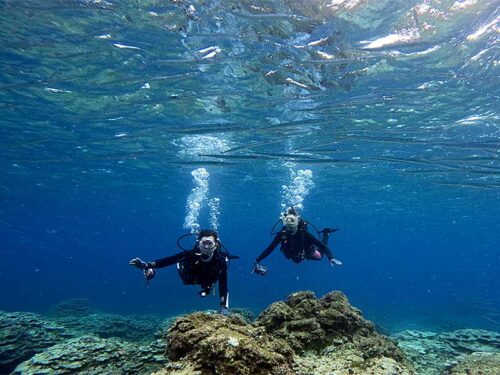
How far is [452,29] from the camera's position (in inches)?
385

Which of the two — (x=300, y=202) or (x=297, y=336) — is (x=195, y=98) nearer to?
(x=297, y=336)

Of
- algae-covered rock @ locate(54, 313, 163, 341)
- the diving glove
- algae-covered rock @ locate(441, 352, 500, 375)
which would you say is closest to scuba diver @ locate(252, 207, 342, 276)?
the diving glove

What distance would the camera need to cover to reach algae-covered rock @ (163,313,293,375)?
132 inches

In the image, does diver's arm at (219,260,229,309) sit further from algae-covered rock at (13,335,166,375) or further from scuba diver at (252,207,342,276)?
scuba diver at (252,207,342,276)

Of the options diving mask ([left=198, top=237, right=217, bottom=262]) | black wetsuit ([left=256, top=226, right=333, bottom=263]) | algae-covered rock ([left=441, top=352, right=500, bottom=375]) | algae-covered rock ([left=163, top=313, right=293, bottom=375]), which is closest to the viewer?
algae-covered rock ([left=163, top=313, right=293, bottom=375])

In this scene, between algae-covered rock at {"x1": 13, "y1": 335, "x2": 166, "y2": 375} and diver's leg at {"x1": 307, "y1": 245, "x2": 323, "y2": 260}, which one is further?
diver's leg at {"x1": 307, "y1": 245, "x2": 323, "y2": 260}

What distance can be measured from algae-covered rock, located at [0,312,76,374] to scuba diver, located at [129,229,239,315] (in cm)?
428

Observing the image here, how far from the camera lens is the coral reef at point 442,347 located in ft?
26.7

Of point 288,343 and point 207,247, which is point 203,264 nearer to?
point 207,247

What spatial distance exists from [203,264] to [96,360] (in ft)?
10.3

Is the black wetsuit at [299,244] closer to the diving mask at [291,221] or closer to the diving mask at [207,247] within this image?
the diving mask at [291,221]

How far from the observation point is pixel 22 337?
32.0ft

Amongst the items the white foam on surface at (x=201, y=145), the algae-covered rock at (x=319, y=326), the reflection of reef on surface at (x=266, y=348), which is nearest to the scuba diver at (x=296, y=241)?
the reflection of reef on surface at (x=266, y=348)

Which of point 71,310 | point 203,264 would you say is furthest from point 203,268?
point 71,310
